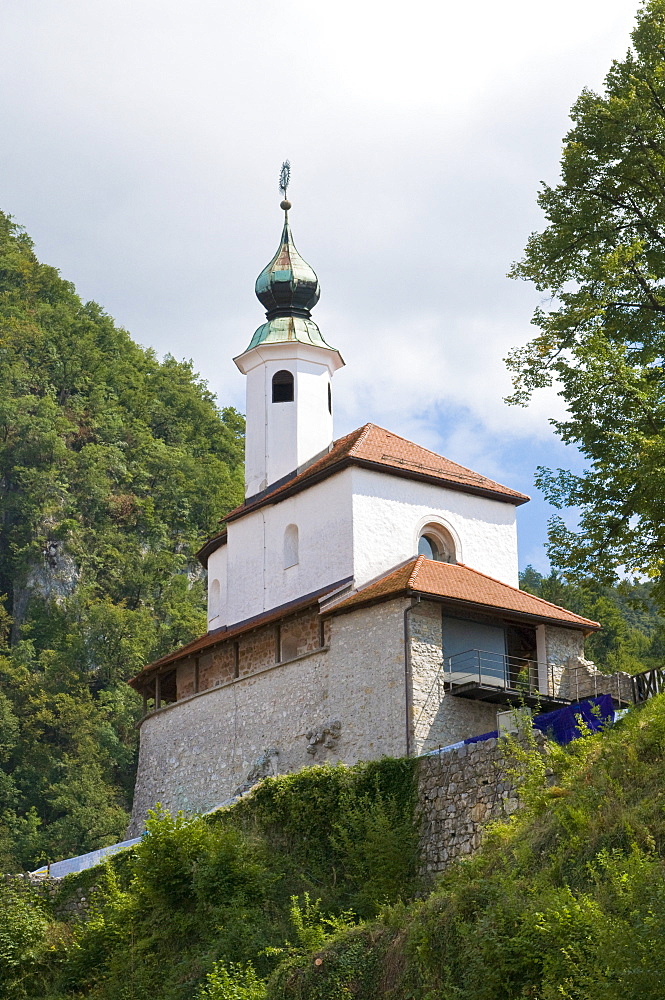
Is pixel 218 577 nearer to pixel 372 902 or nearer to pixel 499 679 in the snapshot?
pixel 499 679

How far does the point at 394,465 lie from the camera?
27672 mm

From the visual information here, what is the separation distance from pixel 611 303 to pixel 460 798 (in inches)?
310

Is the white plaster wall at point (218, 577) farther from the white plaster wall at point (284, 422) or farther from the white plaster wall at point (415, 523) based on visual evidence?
Result: the white plaster wall at point (415, 523)

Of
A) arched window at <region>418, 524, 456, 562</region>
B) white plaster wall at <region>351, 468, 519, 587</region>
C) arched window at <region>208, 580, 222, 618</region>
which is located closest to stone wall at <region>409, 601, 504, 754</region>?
white plaster wall at <region>351, 468, 519, 587</region>

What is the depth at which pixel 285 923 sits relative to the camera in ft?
54.4

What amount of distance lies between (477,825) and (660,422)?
6.33 m

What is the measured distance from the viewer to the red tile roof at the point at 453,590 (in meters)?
24.1

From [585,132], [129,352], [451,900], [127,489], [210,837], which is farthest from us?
[129,352]

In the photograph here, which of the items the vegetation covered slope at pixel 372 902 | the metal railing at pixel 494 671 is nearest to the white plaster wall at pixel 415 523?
the metal railing at pixel 494 671

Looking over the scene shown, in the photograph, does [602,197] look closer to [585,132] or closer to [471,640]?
[585,132]

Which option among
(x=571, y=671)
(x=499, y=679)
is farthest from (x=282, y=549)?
(x=571, y=671)

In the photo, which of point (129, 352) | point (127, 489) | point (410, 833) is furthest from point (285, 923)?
point (129, 352)

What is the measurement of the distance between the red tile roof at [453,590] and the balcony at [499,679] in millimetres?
996

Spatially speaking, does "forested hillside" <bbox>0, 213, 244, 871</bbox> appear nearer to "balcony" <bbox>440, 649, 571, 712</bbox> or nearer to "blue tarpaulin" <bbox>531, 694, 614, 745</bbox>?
"balcony" <bbox>440, 649, 571, 712</bbox>
